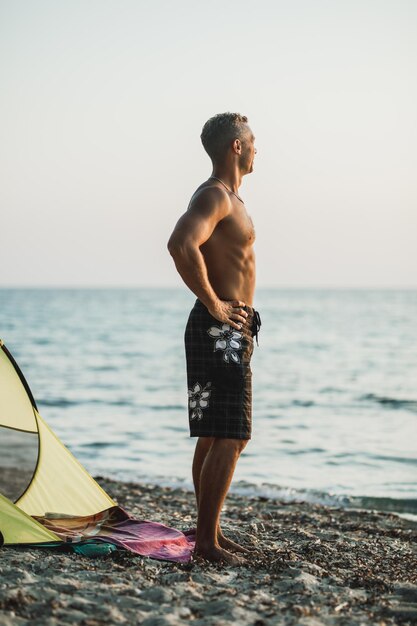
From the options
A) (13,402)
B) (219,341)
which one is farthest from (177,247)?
(13,402)

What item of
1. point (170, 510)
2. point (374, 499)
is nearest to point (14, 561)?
point (170, 510)

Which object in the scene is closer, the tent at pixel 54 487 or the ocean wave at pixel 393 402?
the tent at pixel 54 487

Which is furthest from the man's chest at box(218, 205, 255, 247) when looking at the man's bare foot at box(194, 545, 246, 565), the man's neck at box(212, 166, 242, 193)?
the man's bare foot at box(194, 545, 246, 565)

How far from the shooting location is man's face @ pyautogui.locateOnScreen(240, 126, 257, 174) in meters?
4.84

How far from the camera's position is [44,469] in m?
5.71

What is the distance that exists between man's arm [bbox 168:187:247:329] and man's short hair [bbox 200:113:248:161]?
30cm

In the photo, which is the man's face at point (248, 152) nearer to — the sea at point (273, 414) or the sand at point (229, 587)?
the sand at point (229, 587)

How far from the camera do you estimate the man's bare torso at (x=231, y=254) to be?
466 cm

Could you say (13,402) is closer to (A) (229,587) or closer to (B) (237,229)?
(B) (237,229)

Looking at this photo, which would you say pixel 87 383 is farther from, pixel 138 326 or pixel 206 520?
pixel 138 326

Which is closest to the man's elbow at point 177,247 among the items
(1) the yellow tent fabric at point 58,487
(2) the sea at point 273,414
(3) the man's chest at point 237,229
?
(3) the man's chest at point 237,229

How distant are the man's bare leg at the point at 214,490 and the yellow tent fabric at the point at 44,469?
1247 mm

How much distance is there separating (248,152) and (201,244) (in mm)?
661

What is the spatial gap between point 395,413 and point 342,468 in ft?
19.7
